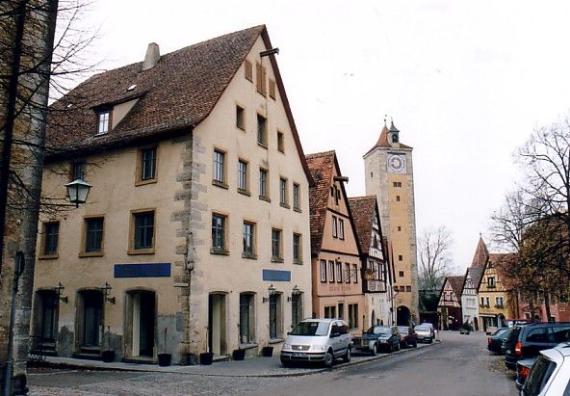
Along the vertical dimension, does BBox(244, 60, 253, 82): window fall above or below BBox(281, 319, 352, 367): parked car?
above

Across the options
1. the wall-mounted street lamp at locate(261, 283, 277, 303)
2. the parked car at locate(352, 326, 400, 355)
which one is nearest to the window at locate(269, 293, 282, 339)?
the wall-mounted street lamp at locate(261, 283, 277, 303)

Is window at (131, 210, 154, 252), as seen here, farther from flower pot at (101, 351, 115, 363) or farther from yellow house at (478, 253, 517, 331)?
yellow house at (478, 253, 517, 331)

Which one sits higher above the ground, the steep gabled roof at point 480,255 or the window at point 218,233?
the steep gabled roof at point 480,255

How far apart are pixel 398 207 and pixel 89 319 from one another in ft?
193

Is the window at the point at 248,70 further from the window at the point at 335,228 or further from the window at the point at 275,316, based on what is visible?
the window at the point at 335,228

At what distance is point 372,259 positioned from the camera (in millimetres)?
43094

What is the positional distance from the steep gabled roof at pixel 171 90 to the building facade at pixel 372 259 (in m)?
16.2

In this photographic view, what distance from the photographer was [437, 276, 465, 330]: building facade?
95562 mm

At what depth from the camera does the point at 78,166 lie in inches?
940

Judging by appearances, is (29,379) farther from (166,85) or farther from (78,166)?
(166,85)

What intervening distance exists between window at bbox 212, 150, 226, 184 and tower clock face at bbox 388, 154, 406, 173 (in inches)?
2303

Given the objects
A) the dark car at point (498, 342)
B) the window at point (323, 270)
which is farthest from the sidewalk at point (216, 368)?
the dark car at point (498, 342)

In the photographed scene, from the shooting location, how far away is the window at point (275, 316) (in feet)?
86.2

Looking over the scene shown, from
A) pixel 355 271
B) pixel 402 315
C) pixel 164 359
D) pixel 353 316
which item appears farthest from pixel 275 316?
pixel 402 315
